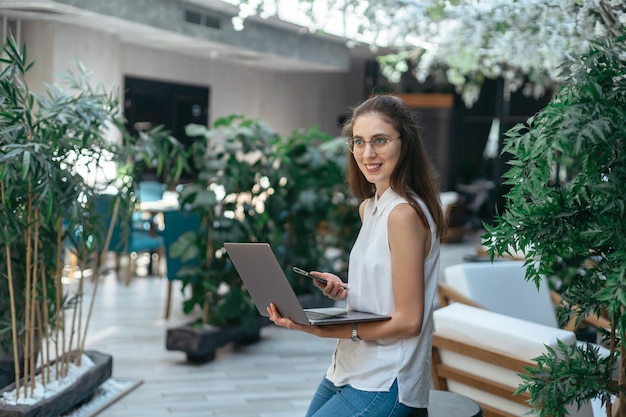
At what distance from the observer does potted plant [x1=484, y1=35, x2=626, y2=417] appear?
6.97 feet

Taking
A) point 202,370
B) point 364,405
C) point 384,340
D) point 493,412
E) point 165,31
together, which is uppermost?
point 165,31

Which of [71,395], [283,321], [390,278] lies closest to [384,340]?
[390,278]

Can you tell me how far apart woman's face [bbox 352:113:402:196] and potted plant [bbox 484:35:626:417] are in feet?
1.11

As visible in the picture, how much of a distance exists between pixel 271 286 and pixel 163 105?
1096 cm

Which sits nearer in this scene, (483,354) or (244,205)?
(483,354)

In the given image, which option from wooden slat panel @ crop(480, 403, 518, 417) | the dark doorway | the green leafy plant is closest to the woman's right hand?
wooden slat panel @ crop(480, 403, 518, 417)

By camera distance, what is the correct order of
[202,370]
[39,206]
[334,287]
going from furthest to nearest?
1. [202,370]
2. [39,206]
3. [334,287]

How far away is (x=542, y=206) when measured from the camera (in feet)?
7.69

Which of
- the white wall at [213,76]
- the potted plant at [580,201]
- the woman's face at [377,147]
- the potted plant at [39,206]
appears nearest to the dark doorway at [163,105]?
the white wall at [213,76]

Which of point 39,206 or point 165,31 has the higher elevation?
point 165,31

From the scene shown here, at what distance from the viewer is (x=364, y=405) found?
2.37 meters

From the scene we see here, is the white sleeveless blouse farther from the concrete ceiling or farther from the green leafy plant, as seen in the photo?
the concrete ceiling

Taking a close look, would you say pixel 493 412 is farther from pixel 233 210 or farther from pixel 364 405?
pixel 233 210

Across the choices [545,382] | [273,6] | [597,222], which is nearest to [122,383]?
[273,6]
